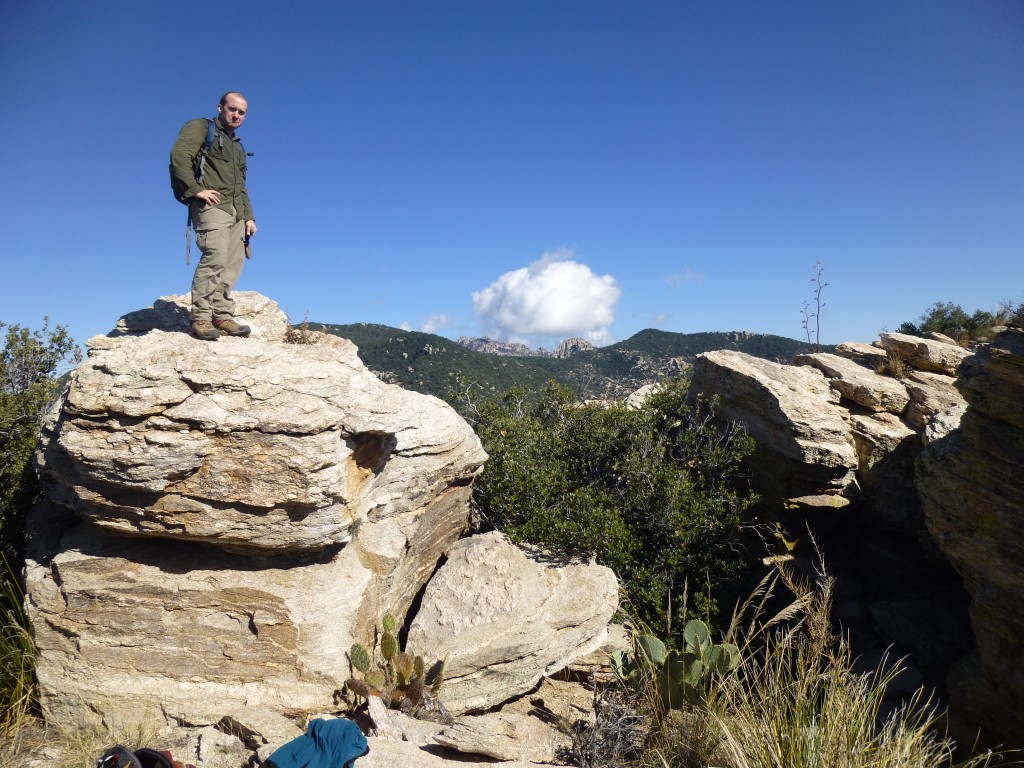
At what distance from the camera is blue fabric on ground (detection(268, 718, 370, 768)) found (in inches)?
168

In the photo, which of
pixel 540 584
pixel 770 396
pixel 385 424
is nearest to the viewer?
pixel 385 424

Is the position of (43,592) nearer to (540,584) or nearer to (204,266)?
(204,266)

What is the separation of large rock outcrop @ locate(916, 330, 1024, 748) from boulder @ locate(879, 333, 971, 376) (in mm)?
4952

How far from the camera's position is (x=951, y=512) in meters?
7.59

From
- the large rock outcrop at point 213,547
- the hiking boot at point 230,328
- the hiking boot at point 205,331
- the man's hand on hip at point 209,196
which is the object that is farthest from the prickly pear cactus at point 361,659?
the man's hand on hip at point 209,196

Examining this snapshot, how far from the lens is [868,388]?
11.0 meters

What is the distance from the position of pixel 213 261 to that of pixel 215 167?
3.31 ft

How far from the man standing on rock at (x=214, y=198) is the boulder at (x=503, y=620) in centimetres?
389

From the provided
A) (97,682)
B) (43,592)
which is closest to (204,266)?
(43,592)

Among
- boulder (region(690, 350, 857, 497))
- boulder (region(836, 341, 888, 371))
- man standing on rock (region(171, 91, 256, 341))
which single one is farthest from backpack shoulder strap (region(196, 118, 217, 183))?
A: boulder (region(836, 341, 888, 371))

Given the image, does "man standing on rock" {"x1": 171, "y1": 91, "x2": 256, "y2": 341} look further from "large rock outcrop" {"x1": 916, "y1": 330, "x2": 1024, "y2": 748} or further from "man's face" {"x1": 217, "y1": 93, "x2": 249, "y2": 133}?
"large rock outcrop" {"x1": 916, "y1": 330, "x2": 1024, "y2": 748}

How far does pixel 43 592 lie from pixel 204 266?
351 centimetres

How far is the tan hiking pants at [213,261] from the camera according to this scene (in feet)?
20.0

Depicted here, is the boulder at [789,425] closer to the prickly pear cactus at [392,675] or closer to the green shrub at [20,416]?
the prickly pear cactus at [392,675]
